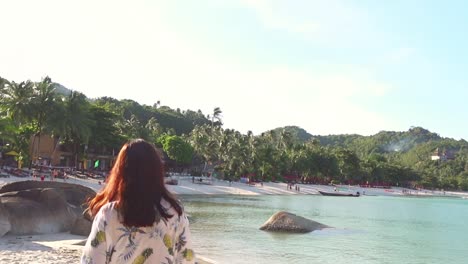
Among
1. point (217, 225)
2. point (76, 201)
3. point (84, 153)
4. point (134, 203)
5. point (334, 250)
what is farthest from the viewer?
point (84, 153)

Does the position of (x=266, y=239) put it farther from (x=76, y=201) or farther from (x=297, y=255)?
(x=76, y=201)

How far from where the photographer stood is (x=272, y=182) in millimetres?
97625

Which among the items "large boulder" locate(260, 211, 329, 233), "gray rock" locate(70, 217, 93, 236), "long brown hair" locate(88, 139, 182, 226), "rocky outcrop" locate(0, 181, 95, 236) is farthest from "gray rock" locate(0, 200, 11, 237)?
"large boulder" locate(260, 211, 329, 233)

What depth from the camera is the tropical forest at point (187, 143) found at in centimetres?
5762

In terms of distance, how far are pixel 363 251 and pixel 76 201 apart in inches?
471

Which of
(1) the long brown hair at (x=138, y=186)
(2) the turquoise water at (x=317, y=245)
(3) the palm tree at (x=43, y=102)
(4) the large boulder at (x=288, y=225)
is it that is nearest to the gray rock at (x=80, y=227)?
(2) the turquoise water at (x=317, y=245)

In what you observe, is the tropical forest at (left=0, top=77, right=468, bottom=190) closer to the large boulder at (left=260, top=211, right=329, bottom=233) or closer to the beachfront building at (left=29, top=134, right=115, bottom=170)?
the beachfront building at (left=29, top=134, right=115, bottom=170)

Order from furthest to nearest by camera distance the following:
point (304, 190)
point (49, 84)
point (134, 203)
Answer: point (304, 190) → point (49, 84) → point (134, 203)

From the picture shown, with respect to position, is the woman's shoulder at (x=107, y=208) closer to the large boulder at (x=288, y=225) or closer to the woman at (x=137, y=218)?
the woman at (x=137, y=218)

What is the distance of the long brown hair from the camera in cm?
316

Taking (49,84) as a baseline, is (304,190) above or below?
below

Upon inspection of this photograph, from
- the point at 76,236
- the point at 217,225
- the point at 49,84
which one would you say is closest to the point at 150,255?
the point at 76,236

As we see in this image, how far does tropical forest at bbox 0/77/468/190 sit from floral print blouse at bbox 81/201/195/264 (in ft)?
163

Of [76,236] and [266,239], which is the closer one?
[76,236]
